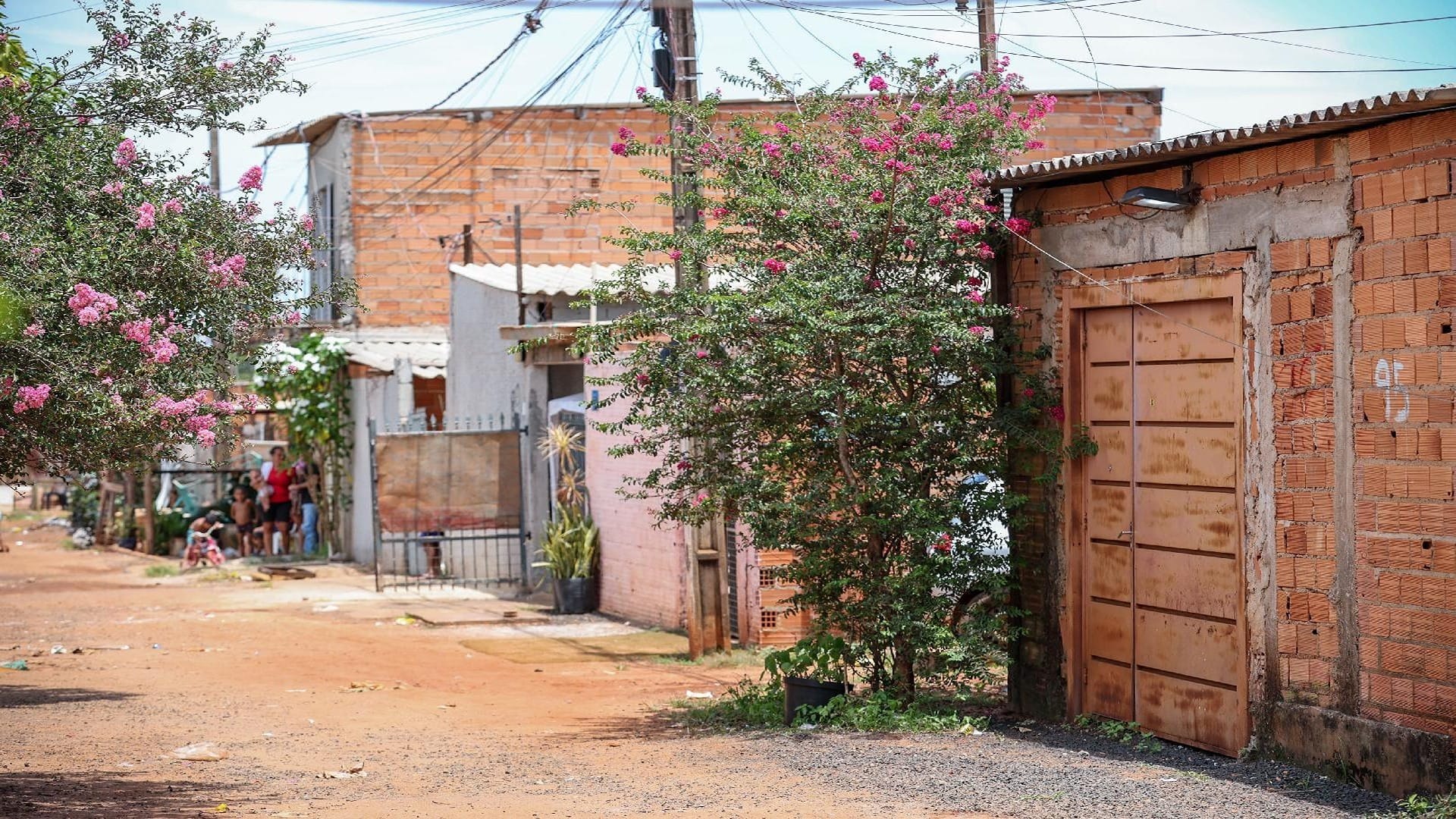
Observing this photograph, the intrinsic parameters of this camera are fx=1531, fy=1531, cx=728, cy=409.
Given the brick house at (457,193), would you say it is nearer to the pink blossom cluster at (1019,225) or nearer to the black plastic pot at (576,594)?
the black plastic pot at (576,594)

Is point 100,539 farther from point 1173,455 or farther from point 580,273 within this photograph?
point 1173,455

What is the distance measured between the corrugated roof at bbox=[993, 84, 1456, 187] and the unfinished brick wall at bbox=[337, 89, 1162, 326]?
16059mm

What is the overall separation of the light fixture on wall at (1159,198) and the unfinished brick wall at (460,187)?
54.8 ft

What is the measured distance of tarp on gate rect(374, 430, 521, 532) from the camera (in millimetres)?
17797

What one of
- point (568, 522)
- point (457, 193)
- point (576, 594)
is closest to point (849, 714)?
point (576, 594)

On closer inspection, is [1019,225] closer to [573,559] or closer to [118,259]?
[118,259]

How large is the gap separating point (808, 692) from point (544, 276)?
35.9 feet

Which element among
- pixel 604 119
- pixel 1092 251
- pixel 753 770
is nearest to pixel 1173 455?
pixel 1092 251

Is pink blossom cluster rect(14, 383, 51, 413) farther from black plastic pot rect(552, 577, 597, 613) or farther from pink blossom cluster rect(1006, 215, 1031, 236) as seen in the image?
black plastic pot rect(552, 577, 597, 613)

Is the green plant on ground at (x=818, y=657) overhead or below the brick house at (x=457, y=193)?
below

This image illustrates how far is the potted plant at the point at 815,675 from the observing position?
372 inches

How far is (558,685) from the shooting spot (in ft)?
39.8

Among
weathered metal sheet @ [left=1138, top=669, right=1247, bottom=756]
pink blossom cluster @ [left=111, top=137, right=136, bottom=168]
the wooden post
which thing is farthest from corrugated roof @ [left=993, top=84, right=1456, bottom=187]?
the wooden post

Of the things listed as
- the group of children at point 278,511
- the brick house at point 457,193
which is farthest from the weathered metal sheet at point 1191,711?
the group of children at point 278,511
